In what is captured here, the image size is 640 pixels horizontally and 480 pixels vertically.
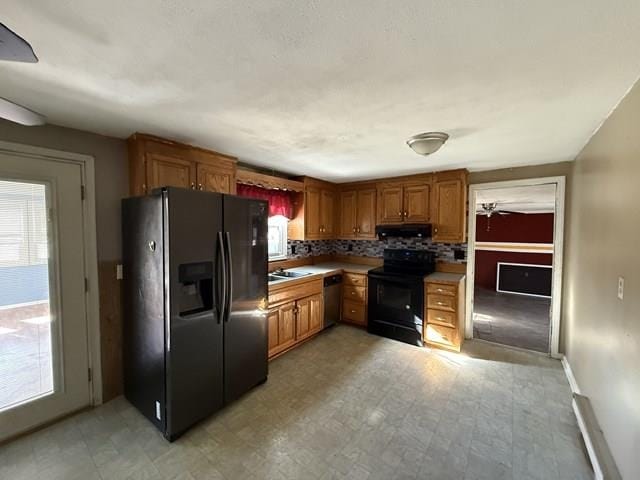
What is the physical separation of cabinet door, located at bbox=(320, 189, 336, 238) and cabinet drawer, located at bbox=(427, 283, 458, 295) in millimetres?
1679

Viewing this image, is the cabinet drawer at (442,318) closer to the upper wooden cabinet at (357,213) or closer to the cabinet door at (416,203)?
the cabinet door at (416,203)

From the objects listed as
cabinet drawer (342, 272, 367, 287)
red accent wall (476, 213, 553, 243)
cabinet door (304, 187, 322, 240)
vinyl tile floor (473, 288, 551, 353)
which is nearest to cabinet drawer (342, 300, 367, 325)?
cabinet drawer (342, 272, 367, 287)

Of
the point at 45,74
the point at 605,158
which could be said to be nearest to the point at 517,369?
the point at 605,158

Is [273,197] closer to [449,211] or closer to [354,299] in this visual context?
[354,299]

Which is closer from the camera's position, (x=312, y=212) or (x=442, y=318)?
(x=442, y=318)

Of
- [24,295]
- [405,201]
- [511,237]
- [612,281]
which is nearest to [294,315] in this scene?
[405,201]

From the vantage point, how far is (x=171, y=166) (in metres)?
2.41

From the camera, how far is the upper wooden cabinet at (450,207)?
11.5ft

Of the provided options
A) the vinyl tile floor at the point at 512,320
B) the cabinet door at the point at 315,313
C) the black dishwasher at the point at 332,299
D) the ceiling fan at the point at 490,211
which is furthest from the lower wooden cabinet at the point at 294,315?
the ceiling fan at the point at 490,211

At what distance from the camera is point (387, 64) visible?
1269mm

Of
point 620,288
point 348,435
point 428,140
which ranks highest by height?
point 428,140

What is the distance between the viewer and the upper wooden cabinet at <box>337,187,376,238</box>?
420cm

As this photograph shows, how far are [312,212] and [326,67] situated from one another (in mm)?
2796

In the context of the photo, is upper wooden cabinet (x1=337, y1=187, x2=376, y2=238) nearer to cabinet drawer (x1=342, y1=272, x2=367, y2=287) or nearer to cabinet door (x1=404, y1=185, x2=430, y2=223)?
cabinet door (x1=404, y1=185, x2=430, y2=223)
